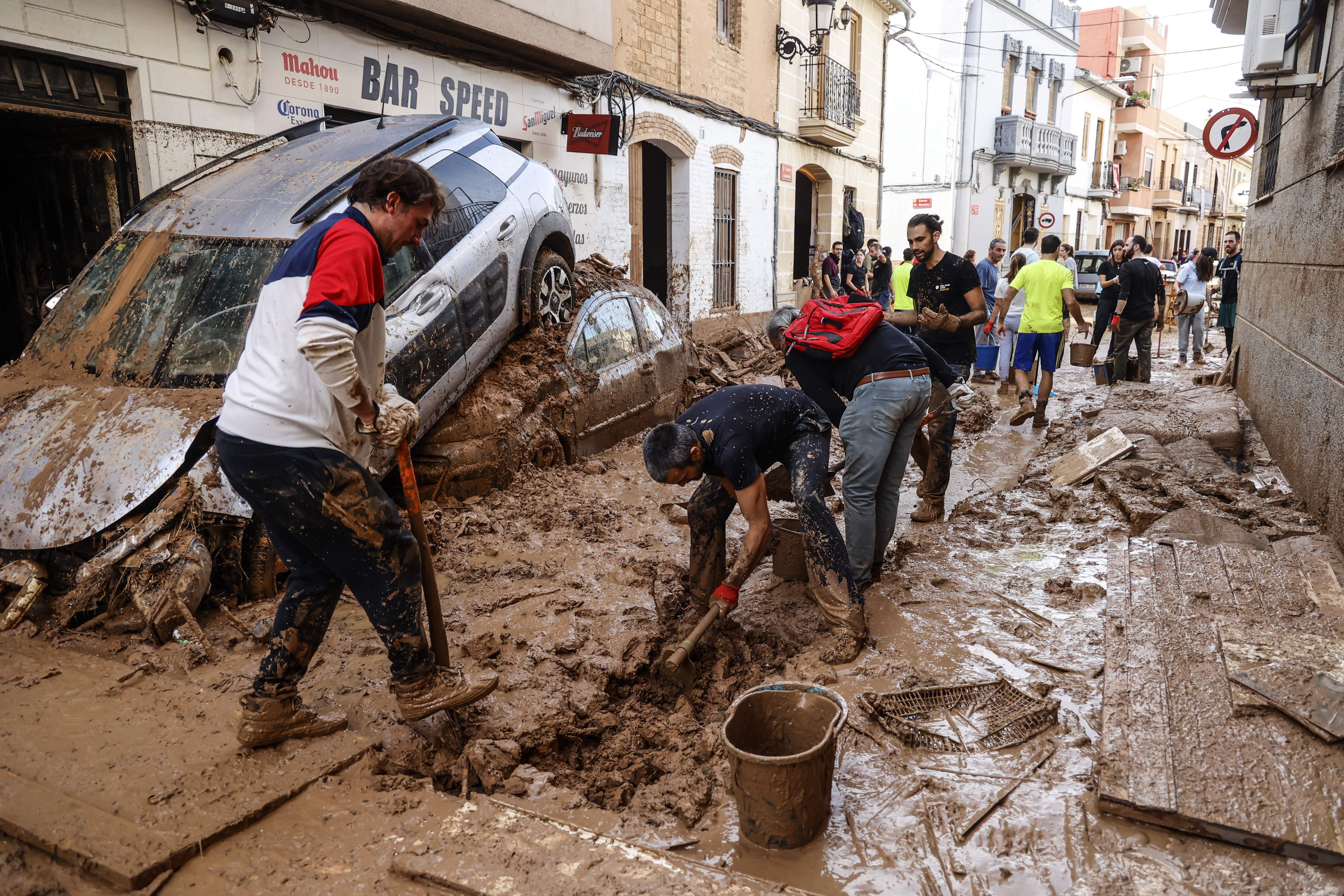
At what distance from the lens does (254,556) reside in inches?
155

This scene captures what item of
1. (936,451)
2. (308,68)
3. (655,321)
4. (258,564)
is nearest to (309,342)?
(258,564)

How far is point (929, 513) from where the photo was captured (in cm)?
555

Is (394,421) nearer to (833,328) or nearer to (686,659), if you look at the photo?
(686,659)

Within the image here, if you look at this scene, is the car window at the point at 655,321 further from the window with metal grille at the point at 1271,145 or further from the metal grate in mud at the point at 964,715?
the window with metal grille at the point at 1271,145

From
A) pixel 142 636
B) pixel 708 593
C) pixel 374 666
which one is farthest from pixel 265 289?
pixel 708 593

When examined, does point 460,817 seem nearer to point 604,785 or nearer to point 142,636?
point 604,785

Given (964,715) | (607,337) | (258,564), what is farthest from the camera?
(607,337)

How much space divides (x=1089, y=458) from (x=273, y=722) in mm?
5675

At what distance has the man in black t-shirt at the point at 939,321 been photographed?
5.49 metres

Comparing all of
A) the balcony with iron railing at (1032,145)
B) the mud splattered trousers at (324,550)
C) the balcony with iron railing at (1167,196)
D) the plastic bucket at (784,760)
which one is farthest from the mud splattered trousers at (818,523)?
the balcony with iron railing at (1167,196)

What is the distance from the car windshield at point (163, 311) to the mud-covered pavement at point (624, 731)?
4.49 feet

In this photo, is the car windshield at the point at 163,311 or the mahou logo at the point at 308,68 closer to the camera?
the car windshield at the point at 163,311

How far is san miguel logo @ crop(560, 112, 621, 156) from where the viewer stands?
10.5 m

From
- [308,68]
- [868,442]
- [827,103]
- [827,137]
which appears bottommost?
[868,442]
